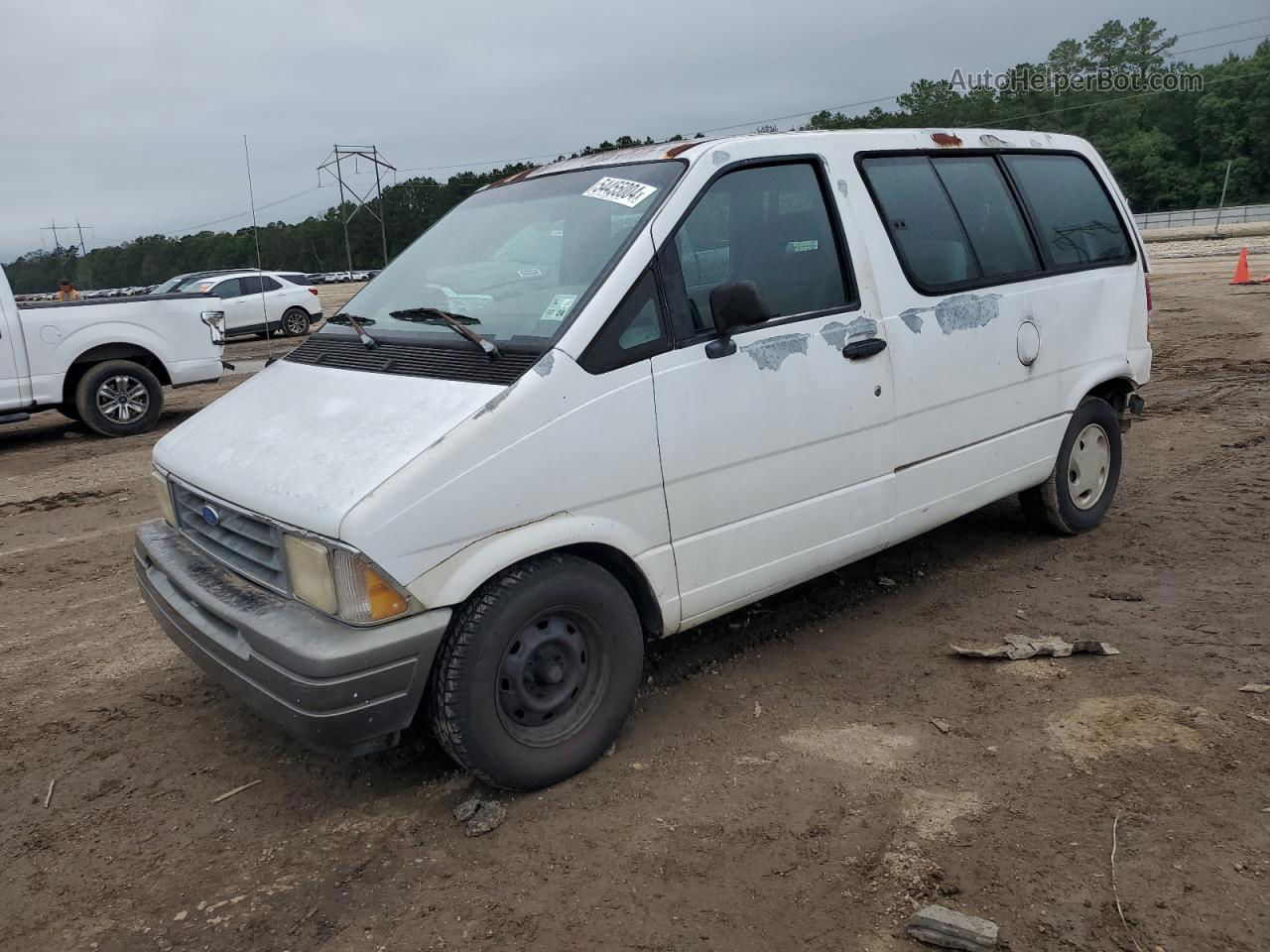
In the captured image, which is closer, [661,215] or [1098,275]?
[661,215]

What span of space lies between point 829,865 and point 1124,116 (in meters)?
83.6

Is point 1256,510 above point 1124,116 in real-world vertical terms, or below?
below

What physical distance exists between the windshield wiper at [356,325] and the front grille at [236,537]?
2.64ft

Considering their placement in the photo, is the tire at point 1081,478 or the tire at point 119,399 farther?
the tire at point 119,399

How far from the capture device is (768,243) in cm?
369

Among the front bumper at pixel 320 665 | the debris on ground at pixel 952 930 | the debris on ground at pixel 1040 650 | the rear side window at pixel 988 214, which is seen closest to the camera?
the debris on ground at pixel 952 930

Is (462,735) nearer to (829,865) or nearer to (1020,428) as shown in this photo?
(829,865)

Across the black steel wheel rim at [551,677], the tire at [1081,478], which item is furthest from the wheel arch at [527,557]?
the tire at [1081,478]

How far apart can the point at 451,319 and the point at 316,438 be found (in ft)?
2.08

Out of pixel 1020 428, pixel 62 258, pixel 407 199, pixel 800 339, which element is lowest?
pixel 1020 428

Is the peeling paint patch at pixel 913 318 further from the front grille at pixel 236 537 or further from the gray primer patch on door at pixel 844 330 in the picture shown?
the front grille at pixel 236 537

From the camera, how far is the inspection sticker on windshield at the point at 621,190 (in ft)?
11.4

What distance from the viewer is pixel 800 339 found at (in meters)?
3.62

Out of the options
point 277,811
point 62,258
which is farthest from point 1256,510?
point 62,258
